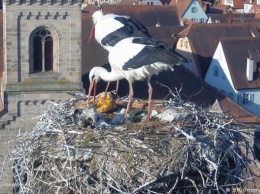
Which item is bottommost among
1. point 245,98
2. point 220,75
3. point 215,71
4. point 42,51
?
point 245,98

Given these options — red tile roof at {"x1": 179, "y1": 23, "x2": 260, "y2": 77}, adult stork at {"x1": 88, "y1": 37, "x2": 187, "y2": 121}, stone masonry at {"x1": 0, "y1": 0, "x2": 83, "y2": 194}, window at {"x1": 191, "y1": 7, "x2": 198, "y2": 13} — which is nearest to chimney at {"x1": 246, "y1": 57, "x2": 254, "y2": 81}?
Answer: red tile roof at {"x1": 179, "y1": 23, "x2": 260, "y2": 77}

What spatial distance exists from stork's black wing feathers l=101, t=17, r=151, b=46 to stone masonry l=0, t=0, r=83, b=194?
8834 mm

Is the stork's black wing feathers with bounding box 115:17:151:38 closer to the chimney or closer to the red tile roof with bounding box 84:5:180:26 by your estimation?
the chimney

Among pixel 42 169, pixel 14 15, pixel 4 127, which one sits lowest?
pixel 4 127

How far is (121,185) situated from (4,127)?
14144 millimetres

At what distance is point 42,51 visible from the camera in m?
24.8

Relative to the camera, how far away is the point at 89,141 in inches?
467

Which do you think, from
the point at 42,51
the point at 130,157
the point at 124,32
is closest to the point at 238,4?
the point at 42,51

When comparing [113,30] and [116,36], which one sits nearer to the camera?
[116,36]

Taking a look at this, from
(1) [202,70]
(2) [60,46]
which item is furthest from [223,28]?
(2) [60,46]

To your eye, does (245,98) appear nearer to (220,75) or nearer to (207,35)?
(220,75)

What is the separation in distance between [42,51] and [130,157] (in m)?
13.8

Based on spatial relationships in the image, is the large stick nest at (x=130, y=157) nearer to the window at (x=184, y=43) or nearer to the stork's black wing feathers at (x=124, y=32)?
the stork's black wing feathers at (x=124, y=32)

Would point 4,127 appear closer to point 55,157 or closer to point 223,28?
point 55,157
